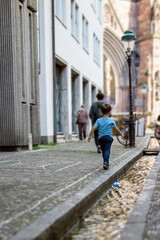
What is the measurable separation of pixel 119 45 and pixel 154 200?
39768 mm

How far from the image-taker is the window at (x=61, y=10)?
15.9 m

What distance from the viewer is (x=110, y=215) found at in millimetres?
3867

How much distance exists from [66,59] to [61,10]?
6.77ft

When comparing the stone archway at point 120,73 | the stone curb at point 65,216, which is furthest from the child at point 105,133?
the stone archway at point 120,73

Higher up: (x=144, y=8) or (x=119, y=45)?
(x=144, y=8)

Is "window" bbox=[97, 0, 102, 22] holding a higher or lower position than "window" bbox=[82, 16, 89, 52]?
higher

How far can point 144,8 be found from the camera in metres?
44.2

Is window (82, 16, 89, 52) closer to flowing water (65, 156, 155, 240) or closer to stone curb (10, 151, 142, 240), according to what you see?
flowing water (65, 156, 155, 240)

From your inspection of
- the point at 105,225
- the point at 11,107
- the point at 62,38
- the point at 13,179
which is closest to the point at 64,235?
the point at 105,225

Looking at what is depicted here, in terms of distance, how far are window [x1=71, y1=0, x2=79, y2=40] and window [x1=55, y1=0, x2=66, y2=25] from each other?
1.66 metres

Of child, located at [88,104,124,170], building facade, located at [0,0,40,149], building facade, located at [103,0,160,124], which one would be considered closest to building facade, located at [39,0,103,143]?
building facade, located at [0,0,40,149]

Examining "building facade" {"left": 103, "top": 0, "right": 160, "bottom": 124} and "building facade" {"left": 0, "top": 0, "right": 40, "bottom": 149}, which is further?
"building facade" {"left": 103, "top": 0, "right": 160, "bottom": 124}

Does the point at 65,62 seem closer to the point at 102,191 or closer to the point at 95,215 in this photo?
the point at 102,191

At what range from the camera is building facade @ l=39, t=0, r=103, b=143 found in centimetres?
1355
